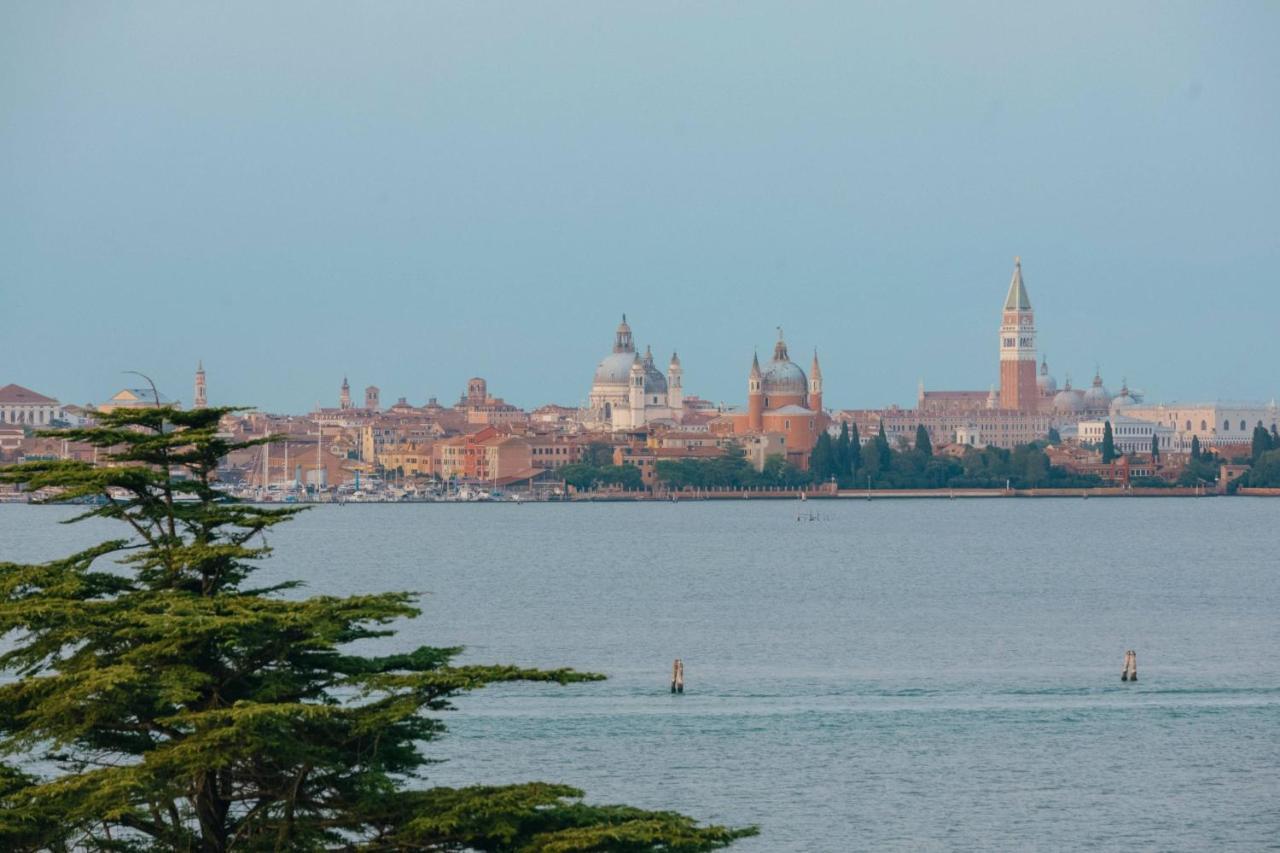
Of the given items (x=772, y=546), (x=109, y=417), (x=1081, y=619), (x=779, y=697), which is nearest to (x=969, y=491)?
(x=772, y=546)

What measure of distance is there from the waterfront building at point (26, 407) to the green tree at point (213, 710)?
121m

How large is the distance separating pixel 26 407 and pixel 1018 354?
174ft

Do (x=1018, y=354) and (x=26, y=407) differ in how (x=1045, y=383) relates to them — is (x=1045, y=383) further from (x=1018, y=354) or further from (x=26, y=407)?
(x=26, y=407)

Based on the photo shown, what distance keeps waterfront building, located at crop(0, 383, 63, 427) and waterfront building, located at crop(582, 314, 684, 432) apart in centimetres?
2801

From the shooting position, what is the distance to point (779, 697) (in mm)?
22375

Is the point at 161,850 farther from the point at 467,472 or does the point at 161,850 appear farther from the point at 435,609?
the point at 467,472

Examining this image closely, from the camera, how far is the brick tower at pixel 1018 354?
441 ft

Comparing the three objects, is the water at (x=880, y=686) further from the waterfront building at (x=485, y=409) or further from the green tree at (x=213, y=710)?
the waterfront building at (x=485, y=409)

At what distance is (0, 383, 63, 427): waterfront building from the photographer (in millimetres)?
126938

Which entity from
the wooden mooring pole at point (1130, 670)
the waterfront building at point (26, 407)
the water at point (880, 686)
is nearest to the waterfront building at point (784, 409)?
the waterfront building at point (26, 407)

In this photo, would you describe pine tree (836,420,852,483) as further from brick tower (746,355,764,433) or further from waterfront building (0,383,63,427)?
waterfront building (0,383,63,427)

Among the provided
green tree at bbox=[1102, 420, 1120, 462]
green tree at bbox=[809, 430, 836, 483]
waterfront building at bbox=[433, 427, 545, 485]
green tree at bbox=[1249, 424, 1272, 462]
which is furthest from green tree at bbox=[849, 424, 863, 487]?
green tree at bbox=[1249, 424, 1272, 462]

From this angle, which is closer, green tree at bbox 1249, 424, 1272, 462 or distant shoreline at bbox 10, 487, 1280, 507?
distant shoreline at bbox 10, 487, 1280, 507

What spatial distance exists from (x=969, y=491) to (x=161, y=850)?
314ft
